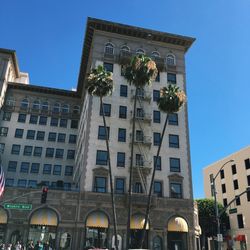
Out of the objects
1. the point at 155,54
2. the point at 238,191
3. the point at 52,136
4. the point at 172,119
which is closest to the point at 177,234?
the point at 172,119

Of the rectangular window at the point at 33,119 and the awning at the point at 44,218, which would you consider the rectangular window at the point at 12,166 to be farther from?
the awning at the point at 44,218

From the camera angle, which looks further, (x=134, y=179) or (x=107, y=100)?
(x=107, y=100)

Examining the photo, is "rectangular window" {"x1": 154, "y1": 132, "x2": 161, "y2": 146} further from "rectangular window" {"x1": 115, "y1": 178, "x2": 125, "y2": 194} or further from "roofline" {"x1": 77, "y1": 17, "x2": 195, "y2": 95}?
"roofline" {"x1": 77, "y1": 17, "x2": 195, "y2": 95}

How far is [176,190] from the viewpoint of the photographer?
46.7 meters

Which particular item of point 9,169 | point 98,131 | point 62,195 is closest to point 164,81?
point 98,131

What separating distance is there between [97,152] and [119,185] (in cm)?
603

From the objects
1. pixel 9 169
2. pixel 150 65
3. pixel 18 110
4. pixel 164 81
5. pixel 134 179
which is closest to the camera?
pixel 150 65

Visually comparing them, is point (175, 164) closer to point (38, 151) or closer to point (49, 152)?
point (49, 152)

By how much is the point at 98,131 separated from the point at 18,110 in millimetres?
25364

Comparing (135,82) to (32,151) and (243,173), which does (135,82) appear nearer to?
(32,151)

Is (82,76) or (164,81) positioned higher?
(82,76)

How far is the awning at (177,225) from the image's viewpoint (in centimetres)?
4356

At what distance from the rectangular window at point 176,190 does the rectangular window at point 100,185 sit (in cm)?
1061

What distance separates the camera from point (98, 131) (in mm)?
47469
